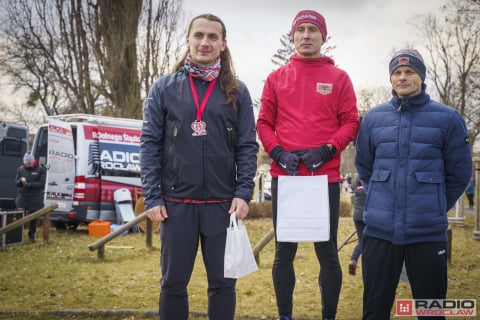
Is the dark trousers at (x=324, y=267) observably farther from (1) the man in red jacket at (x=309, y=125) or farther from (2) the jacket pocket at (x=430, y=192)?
(2) the jacket pocket at (x=430, y=192)

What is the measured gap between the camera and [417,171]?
10.3ft

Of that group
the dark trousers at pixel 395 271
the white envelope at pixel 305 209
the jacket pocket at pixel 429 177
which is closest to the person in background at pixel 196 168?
the white envelope at pixel 305 209

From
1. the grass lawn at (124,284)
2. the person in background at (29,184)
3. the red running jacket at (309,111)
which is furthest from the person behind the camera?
the person in background at (29,184)

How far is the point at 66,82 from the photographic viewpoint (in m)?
24.0

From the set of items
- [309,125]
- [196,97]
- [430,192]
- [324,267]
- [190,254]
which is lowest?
[324,267]

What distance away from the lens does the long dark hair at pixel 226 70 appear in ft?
10.7

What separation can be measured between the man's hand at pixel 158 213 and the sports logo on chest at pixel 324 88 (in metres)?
1.36

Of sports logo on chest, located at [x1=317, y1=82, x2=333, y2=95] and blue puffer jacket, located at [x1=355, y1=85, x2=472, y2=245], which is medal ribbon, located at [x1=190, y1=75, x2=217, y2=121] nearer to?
sports logo on chest, located at [x1=317, y1=82, x2=333, y2=95]

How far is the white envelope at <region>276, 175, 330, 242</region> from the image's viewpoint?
3.37m

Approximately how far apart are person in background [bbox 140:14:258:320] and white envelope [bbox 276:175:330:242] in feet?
1.07

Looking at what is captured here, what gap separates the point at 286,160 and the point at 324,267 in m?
0.84

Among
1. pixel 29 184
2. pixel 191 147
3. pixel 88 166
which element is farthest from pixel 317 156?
pixel 29 184

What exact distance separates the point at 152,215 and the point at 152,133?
0.52 meters

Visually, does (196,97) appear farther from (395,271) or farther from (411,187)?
(395,271)
